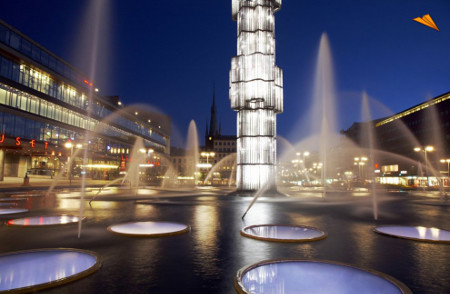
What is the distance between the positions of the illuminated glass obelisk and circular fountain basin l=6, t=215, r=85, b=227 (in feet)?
62.6

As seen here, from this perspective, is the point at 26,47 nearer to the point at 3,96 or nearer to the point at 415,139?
the point at 3,96

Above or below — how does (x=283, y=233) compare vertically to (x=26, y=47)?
below

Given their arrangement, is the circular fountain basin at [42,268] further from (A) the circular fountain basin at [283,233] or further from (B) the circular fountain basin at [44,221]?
(A) the circular fountain basin at [283,233]

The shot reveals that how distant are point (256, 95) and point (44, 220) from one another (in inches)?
877

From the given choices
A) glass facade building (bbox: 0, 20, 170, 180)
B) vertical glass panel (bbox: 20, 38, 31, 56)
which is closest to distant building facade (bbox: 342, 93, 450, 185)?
glass facade building (bbox: 0, 20, 170, 180)

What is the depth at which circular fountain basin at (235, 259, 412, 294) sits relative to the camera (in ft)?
20.0

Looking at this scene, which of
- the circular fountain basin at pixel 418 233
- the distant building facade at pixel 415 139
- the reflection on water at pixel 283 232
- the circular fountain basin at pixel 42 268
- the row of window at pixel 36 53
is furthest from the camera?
the distant building facade at pixel 415 139

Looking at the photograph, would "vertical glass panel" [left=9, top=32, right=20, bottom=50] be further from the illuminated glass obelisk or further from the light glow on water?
the light glow on water

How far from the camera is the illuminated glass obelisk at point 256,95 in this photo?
31328 mm

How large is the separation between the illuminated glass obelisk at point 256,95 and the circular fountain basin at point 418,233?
60.8 feet

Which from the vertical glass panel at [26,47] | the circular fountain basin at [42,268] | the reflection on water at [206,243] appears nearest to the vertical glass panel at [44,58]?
the vertical glass panel at [26,47]

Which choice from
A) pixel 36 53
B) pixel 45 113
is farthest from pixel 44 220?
pixel 36 53

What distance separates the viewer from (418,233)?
472 inches

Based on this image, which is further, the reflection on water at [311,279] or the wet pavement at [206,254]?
the wet pavement at [206,254]
